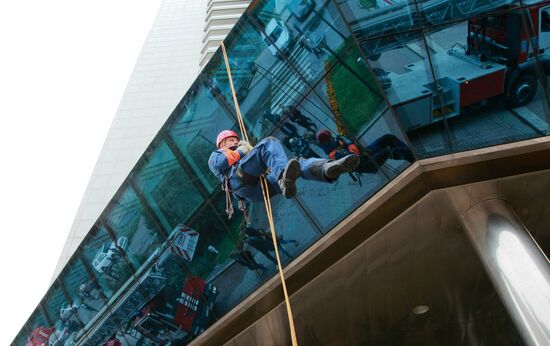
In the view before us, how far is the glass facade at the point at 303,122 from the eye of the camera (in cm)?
716

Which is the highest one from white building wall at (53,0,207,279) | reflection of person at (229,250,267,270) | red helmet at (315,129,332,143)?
white building wall at (53,0,207,279)

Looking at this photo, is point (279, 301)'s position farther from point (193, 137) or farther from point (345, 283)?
point (193, 137)

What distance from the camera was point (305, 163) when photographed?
6.62 meters

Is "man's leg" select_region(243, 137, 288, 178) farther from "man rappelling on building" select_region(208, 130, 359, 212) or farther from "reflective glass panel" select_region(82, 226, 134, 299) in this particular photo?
"reflective glass panel" select_region(82, 226, 134, 299)

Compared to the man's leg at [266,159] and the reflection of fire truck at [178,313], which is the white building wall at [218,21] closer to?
the reflection of fire truck at [178,313]

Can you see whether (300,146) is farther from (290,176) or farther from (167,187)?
(167,187)

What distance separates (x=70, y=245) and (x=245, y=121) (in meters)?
21.7

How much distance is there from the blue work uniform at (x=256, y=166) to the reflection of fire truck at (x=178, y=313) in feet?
9.68

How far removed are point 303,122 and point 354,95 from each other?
3.60 ft

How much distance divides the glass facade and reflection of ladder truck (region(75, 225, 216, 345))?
37 millimetres

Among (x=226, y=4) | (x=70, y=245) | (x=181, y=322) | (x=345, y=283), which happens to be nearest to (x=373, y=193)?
(x=345, y=283)

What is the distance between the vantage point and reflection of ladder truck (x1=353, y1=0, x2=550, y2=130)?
23.2 ft

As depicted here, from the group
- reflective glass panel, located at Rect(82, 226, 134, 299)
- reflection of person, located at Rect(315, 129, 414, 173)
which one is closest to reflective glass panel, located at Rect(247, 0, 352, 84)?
reflection of person, located at Rect(315, 129, 414, 173)

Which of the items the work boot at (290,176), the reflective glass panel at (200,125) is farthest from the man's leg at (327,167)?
the reflective glass panel at (200,125)
